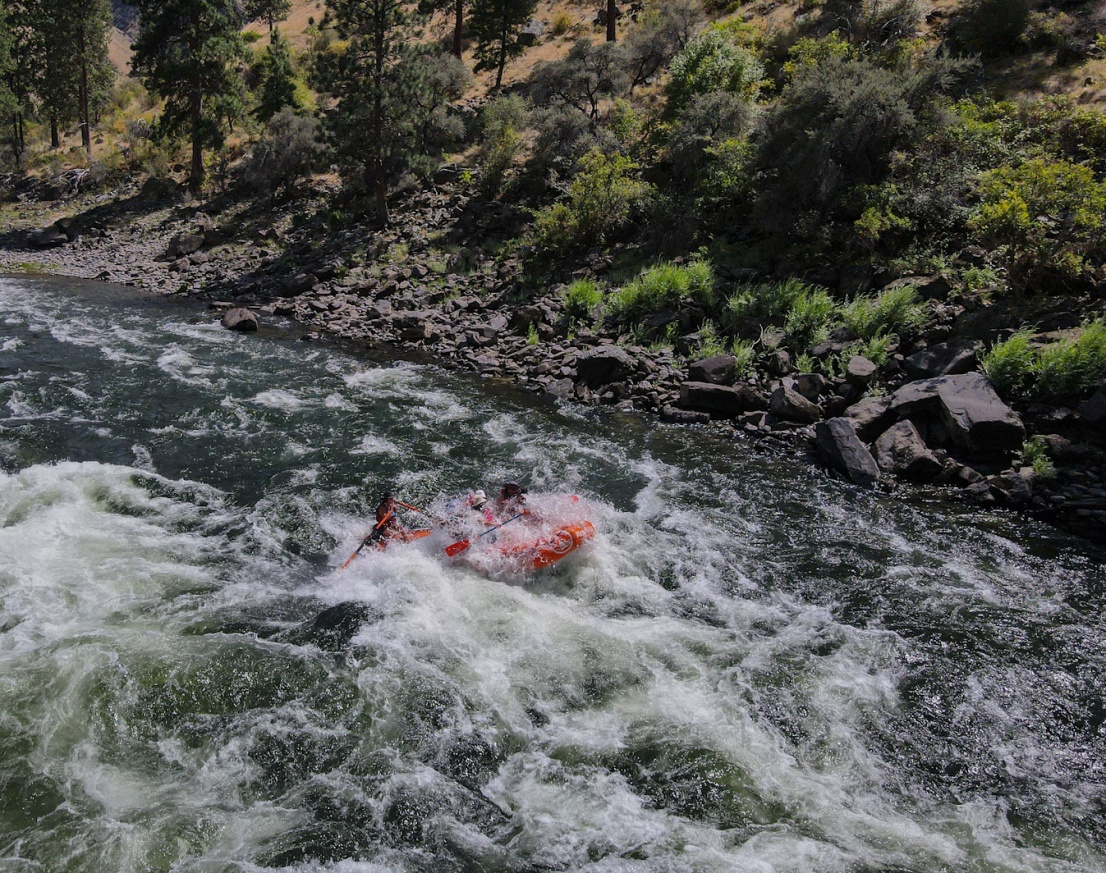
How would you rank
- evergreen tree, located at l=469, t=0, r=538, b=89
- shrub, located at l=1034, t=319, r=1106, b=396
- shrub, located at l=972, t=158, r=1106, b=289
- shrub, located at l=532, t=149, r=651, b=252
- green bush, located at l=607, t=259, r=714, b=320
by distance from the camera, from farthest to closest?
evergreen tree, located at l=469, t=0, r=538, b=89 → shrub, located at l=532, t=149, r=651, b=252 → green bush, located at l=607, t=259, r=714, b=320 → shrub, located at l=972, t=158, r=1106, b=289 → shrub, located at l=1034, t=319, r=1106, b=396

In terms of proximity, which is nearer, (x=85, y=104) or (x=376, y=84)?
(x=376, y=84)

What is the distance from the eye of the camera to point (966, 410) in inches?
462

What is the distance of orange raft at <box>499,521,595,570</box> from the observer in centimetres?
900

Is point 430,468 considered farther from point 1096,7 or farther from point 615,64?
point 1096,7

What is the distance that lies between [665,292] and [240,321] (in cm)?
1269

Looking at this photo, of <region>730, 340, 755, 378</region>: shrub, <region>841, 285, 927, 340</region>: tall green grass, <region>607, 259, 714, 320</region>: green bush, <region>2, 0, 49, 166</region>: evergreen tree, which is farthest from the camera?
<region>2, 0, 49, 166</region>: evergreen tree

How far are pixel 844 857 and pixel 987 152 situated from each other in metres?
18.2

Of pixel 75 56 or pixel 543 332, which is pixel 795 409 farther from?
pixel 75 56

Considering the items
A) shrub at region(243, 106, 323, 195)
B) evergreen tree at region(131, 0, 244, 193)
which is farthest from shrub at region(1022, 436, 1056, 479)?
evergreen tree at region(131, 0, 244, 193)

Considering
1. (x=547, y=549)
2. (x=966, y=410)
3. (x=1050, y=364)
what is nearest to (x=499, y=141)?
(x=966, y=410)

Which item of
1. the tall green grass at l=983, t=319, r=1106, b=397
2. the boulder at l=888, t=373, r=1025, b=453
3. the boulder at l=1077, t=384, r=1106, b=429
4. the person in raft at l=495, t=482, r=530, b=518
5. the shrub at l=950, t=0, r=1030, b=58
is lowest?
the person in raft at l=495, t=482, r=530, b=518

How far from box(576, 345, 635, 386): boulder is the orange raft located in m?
7.37

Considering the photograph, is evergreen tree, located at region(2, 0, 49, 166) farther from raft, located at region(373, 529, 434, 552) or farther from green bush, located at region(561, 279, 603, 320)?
raft, located at region(373, 529, 434, 552)

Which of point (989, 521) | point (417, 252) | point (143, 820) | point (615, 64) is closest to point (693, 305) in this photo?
point (989, 521)
